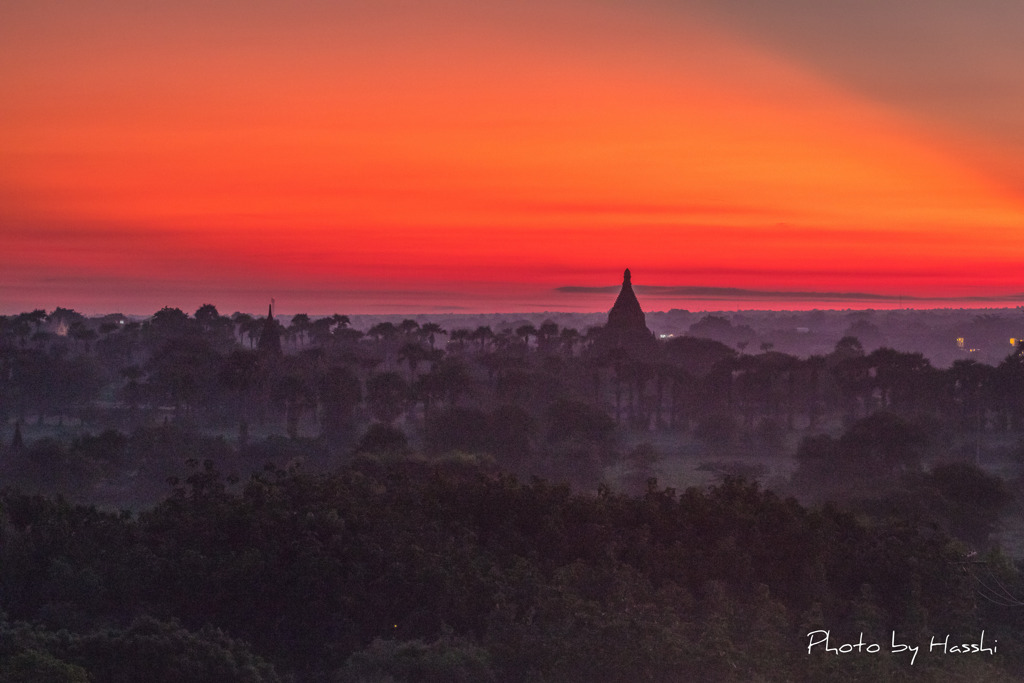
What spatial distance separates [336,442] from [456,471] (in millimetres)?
24110

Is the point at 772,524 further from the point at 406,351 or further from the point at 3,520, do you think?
the point at 406,351

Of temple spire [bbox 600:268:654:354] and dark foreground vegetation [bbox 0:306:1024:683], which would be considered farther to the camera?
temple spire [bbox 600:268:654:354]

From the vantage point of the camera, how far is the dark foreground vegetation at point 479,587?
55.5ft

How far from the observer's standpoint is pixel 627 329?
94.7m

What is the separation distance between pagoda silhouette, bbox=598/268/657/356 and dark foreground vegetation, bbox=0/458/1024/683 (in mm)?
69742


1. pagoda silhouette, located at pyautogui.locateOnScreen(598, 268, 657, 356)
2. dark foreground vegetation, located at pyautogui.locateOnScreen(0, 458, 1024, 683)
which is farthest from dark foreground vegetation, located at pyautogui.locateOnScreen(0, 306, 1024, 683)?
pagoda silhouette, located at pyautogui.locateOnScreen(598, 268, 657, 356)

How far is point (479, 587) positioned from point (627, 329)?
75.7 m

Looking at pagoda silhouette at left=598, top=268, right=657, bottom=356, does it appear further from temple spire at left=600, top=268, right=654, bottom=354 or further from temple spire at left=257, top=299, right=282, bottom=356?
temple spire at left=257, top=299, right=282, bottom=356

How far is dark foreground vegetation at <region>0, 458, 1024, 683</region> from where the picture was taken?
16922 millimetres

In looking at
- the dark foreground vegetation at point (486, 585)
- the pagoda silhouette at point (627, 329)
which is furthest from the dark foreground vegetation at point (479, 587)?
the pagoda silhouette at point (627, 329)

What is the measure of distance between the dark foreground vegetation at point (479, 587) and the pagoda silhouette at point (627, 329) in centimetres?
6974

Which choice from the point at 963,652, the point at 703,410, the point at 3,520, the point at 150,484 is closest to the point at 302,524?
the point at 3,520

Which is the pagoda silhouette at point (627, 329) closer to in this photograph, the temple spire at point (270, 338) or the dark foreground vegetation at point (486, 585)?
the temple spire at point (270, 338)

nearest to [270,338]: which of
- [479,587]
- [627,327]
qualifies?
[627,327]
